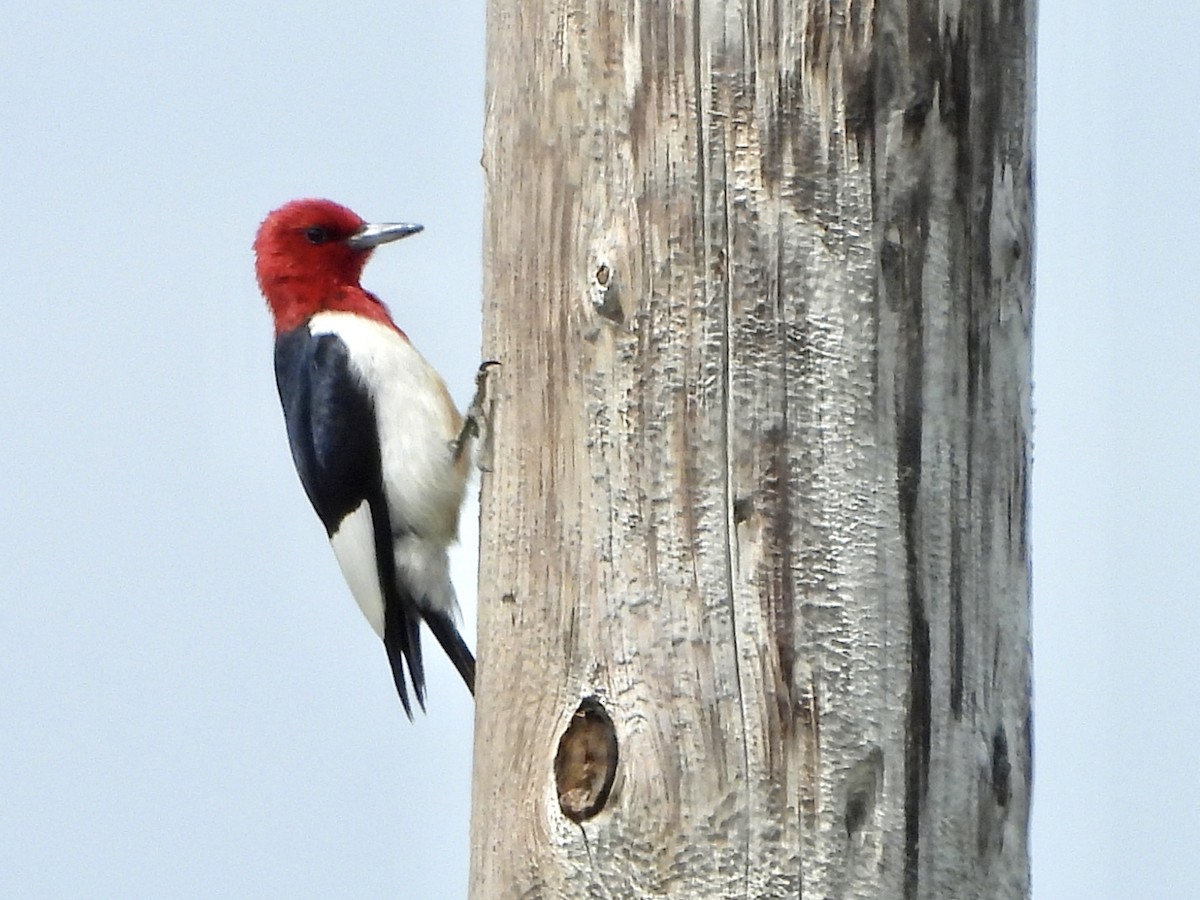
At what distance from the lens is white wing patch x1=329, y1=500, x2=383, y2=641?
4199mm

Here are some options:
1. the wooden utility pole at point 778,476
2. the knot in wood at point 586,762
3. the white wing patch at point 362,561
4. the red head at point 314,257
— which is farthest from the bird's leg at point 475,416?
the red head at point 314,257

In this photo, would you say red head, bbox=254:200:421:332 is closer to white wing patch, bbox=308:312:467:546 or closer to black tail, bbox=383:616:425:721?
white wing patch, bbox=308:312:467:546

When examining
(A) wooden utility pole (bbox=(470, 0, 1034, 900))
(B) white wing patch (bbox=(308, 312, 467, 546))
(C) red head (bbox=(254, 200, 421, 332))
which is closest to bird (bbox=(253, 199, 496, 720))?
(B) white wing patch (bbox=(308, 312, 467, 546))

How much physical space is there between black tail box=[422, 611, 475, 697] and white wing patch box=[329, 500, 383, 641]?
13 cm

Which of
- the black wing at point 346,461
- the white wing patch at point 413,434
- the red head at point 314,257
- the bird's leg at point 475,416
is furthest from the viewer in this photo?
the red head at point 314,257

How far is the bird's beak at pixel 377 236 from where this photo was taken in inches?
188

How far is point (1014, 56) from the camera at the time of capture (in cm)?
236

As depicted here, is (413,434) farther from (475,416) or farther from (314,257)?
(314,257)

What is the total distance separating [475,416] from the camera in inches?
131

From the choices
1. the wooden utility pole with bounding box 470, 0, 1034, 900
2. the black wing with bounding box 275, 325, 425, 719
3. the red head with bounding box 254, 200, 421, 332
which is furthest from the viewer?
the red head with bounding box 254, 200, 421, 332

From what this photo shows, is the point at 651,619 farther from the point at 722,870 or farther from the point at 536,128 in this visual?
the point at 536,128

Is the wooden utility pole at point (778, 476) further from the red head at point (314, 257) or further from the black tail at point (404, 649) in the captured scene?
the red head at point (314, 257)

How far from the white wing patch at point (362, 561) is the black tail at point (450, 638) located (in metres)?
0.13

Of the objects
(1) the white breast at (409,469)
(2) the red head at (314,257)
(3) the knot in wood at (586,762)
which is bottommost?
(3) the knot in wood at (586,762)
